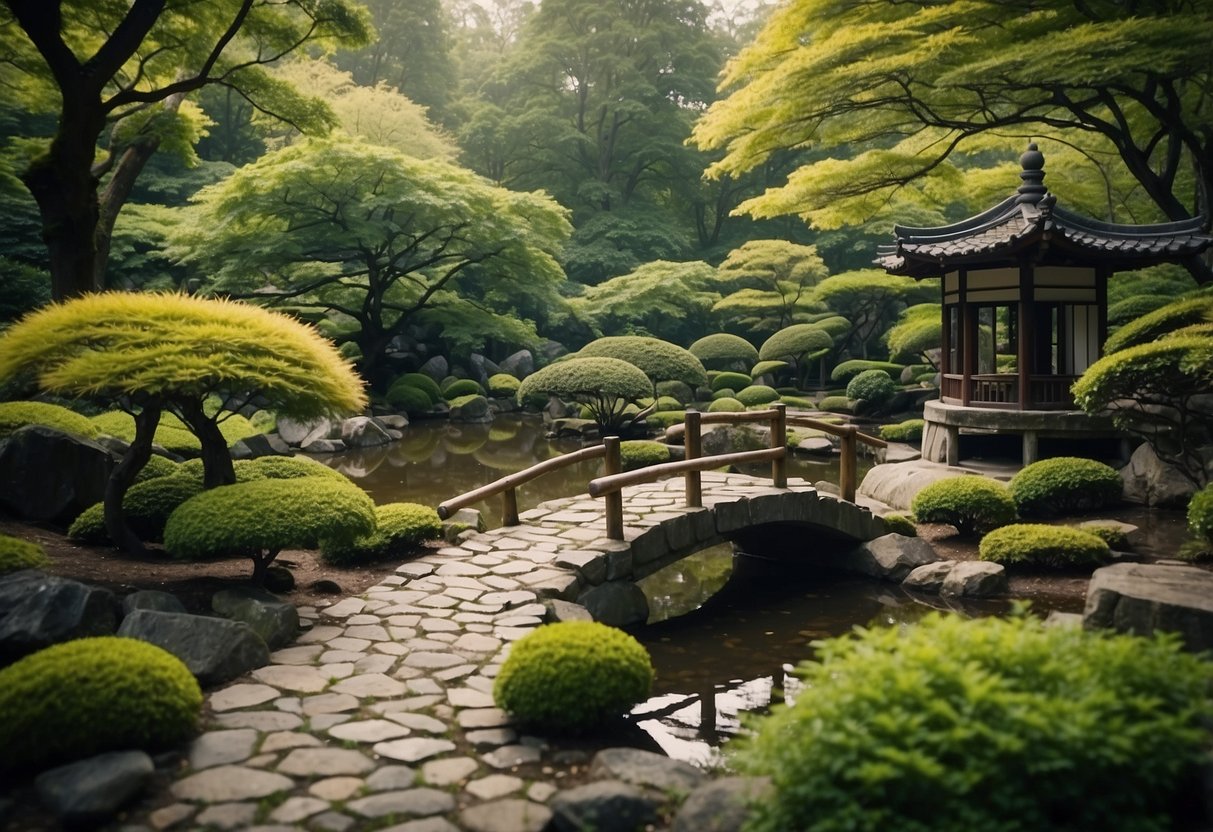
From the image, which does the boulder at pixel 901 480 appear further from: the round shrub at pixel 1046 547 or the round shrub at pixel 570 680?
the round shrub at pixel 570 680

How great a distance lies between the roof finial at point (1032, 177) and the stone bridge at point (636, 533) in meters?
5.99

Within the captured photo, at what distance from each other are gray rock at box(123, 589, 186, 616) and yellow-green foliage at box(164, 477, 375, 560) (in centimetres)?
50

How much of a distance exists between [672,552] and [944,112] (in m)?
9.29

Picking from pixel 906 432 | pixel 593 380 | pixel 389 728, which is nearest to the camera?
pixel 389 728

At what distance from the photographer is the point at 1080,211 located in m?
18.6

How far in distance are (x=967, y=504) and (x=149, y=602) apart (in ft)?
29.0

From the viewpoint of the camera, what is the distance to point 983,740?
3.32 metres

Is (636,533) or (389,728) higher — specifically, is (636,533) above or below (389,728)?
above

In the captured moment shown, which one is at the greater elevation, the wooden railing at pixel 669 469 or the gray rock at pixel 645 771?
the wooden railing at pixel 669 469

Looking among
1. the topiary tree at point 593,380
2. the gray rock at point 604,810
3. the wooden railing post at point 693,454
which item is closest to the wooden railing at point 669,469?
the wooden railing post at point 693,454

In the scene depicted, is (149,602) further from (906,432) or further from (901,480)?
(906,432)

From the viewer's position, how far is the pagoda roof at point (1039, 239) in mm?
12414

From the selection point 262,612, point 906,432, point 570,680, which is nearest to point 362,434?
point 906,432

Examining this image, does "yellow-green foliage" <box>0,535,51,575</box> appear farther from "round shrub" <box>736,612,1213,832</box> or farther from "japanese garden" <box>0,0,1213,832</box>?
"round shrub" <box>736,612,1213,832</box>
